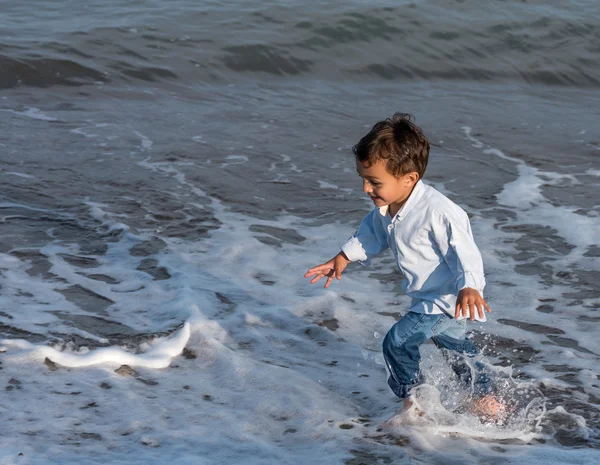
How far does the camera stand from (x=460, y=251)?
11.8ft

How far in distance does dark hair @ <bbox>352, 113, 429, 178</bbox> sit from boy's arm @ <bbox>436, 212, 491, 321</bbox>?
289 millimetres

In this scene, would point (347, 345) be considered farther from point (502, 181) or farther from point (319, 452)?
point (502, 181)

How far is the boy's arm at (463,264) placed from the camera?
11.4 feet

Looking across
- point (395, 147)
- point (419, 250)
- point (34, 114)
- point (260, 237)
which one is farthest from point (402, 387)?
point (34, 114)

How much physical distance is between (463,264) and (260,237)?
3.12 m

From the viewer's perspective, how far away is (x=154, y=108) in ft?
33.8

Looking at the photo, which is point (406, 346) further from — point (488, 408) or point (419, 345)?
point (488, 408)

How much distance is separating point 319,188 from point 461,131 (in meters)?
2.69

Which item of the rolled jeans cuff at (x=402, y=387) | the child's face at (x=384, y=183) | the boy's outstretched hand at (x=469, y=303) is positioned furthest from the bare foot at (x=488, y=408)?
the child's face at (x=384, y=183)

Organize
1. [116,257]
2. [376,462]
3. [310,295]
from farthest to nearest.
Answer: [116,257] < [310,295] < [376,462]

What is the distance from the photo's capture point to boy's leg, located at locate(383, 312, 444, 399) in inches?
151

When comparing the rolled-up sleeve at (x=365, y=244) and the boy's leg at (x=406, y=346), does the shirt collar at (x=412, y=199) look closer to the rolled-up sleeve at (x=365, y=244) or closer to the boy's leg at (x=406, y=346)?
the rolled-up sleeve at (x=365, y=244)

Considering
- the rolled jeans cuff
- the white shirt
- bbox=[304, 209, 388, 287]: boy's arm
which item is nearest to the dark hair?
the white shirt

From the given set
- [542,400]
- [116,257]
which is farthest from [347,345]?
[116,257]
